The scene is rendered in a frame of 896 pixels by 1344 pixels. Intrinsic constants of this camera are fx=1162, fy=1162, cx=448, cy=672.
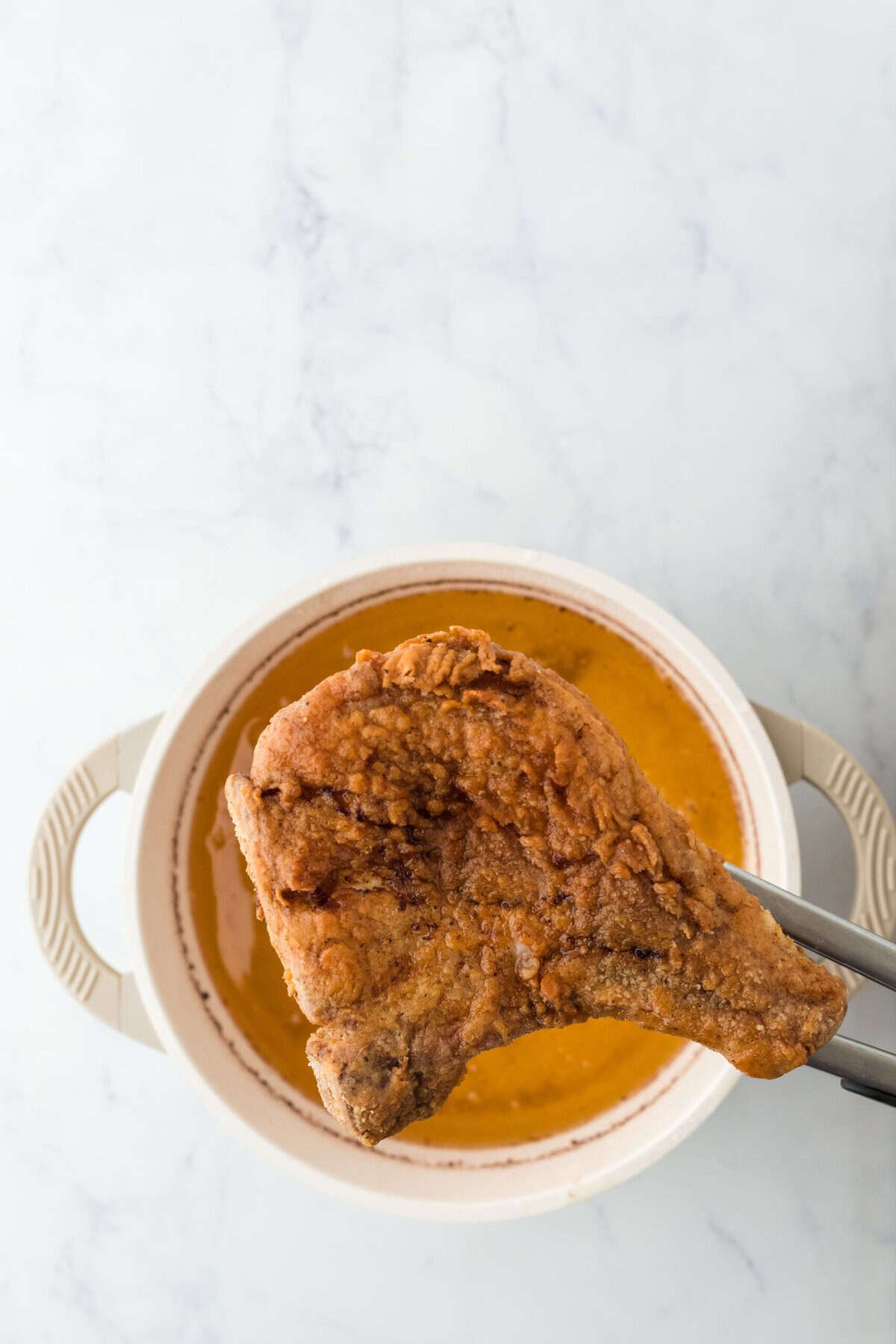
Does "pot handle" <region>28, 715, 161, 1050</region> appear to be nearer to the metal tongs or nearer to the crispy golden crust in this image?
the crispy golden crust

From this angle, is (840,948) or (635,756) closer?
(840,948)

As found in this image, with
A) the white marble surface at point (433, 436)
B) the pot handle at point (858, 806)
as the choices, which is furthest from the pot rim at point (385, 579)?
the white marble surface at point (433, 436)

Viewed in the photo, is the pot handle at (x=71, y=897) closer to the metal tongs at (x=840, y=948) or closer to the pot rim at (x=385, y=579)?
the pot rim at (x=385, y=579)

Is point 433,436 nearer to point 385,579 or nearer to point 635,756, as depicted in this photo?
point 385,579

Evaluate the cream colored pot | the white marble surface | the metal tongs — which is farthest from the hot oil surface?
the metal tongs

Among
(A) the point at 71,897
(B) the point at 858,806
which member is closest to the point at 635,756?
(B) the point at 858,806

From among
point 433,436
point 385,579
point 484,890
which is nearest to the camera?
point 484,890
